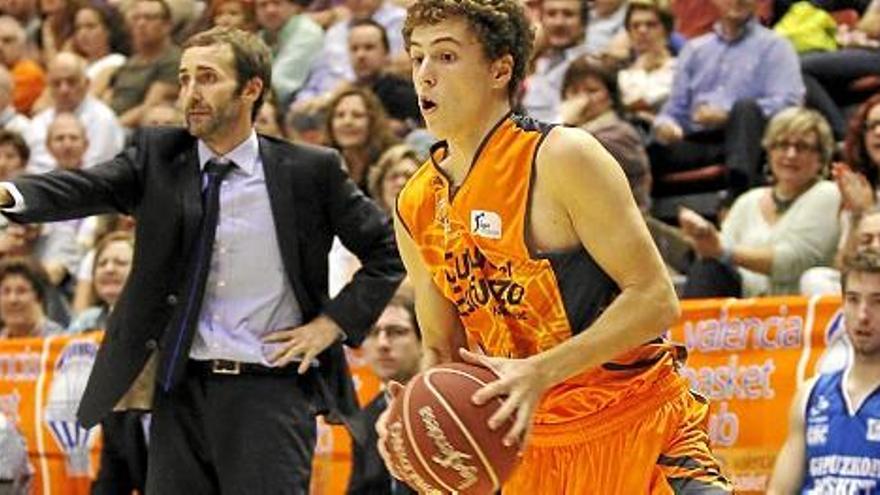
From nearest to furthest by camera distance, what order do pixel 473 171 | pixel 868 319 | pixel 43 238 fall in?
pixel 473 171 < pixel 868 319 < pixel 43 238

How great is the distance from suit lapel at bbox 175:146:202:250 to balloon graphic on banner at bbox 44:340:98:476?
119 inches

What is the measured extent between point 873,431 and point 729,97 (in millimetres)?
4144

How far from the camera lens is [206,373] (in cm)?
644

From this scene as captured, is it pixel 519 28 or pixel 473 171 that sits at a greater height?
pixel 519 28

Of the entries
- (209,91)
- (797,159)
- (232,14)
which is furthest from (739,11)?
(209,91)

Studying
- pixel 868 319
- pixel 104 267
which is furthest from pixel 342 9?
pixel 868 319

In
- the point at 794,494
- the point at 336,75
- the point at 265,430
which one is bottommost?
the point at 794,494

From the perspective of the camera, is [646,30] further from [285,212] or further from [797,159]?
[285,212]

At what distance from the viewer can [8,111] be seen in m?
13.2

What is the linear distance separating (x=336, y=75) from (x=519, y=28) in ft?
26.4

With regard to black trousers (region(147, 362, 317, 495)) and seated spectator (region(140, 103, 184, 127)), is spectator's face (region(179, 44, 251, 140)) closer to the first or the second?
black trousers (region(147, 362, 317, 495))

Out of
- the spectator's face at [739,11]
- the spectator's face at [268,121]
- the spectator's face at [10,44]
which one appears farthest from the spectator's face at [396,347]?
the spectator's face at [10,44]

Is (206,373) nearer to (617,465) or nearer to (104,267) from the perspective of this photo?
(617,465)

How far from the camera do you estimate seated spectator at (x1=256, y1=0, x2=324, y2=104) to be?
13.0 meters
